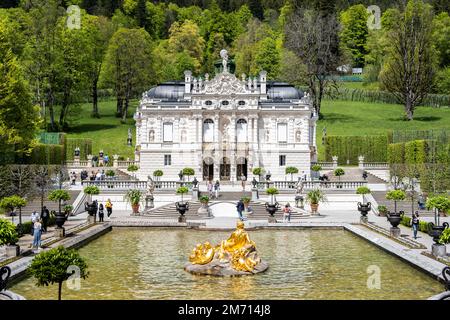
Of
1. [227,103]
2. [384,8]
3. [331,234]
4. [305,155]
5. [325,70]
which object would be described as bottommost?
[331,234]

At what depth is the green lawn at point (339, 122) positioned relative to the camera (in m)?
74.6

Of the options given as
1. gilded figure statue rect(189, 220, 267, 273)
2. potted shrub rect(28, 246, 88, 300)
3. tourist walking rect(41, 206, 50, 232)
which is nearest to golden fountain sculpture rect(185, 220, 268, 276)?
gilded figure statue rect(189, 220, 267, 273)

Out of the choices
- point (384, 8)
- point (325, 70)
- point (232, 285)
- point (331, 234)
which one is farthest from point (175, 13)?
point (232, 285)

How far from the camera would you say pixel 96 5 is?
148250 millimetres

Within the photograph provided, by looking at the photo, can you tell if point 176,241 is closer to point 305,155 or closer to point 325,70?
point 305,155

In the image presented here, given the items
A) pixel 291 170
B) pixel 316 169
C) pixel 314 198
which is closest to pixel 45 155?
pixel 291 170

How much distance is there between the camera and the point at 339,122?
8338 centimetres

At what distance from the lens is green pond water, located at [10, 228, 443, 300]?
19141 mm

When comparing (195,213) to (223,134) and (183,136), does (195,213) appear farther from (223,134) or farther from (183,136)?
(223,134)

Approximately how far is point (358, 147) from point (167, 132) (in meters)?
23.6

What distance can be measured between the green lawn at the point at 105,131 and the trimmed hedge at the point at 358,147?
23.6m

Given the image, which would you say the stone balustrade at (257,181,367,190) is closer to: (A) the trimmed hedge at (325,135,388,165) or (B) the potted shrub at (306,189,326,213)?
(B) the potted shrub at (306,189,326,213)

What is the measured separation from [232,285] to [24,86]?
36967 mm
